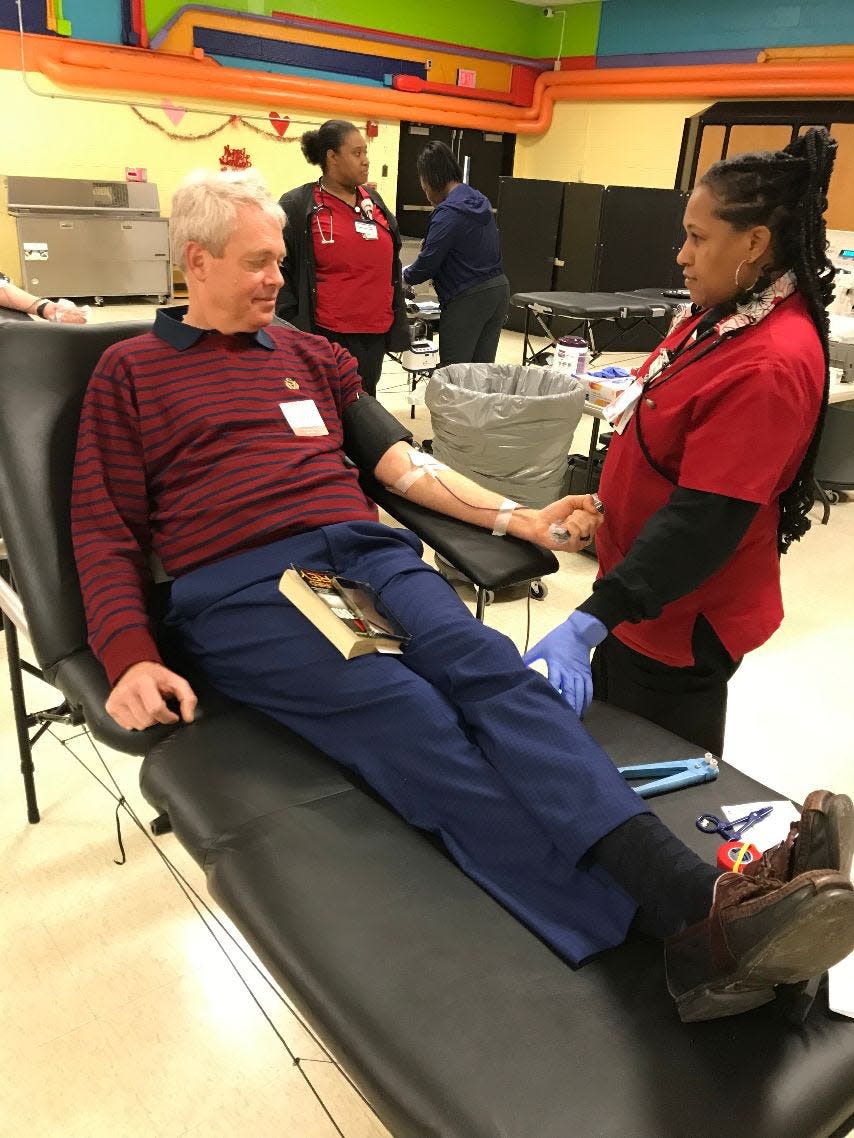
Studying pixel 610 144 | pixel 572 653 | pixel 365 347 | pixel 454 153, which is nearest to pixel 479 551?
pixel 572 653

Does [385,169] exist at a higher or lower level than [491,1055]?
higher

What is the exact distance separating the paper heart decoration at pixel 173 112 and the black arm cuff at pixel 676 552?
24.9ft

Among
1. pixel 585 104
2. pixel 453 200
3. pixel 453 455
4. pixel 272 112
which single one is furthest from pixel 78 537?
pixel 585 104

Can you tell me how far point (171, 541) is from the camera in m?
1.49

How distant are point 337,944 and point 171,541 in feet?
2.61

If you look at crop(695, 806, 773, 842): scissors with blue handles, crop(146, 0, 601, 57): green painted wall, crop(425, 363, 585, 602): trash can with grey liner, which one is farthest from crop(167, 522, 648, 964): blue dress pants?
crop(146, 0, 601, 57): green painted wall

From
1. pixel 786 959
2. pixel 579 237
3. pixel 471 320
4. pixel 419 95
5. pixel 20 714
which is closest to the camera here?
pixel 786 959

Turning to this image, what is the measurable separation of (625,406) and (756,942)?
888mm

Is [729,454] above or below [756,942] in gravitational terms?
above

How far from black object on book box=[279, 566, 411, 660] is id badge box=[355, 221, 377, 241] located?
2.46 m

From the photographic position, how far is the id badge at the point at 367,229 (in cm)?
343

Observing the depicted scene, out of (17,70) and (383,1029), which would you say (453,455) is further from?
(17,70)

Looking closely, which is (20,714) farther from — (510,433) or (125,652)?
(510,433)

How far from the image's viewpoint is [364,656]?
49.8 inches
